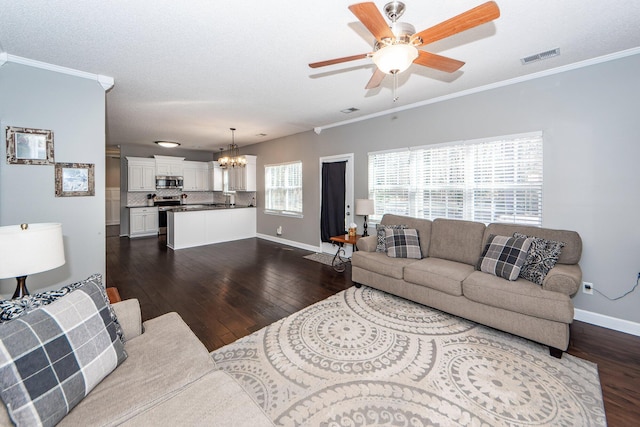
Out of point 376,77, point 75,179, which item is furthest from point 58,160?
point 376,77

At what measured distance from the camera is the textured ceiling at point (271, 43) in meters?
2.02

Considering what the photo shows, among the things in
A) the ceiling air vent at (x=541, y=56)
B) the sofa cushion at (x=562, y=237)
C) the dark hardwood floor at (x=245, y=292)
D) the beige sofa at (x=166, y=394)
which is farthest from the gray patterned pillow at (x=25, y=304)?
the ceiling air vent at (x=541, y=56)

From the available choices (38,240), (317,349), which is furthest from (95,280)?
(317,349)

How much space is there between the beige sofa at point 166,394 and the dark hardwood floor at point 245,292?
3.37 feet

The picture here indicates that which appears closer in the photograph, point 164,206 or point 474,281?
point 474,281

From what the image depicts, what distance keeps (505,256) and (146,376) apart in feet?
10.5

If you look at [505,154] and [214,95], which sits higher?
[214,95]

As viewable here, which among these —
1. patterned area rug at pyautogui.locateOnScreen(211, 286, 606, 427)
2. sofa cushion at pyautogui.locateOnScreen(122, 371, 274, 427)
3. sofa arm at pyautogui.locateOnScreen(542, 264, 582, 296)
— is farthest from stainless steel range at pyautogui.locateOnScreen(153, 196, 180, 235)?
sofa arm at pyautogui.locateOnScreen(542, 264, 582, 296)

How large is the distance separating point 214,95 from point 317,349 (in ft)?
11.8

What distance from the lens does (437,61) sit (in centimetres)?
203

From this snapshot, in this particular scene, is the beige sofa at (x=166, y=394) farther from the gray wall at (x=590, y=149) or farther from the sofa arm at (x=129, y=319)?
the gray wall at (x=590, y=149)

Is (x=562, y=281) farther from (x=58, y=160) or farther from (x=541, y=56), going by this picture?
(x=58, y=160)

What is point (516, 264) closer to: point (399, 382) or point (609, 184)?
point (609, 184)

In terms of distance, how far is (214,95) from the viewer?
12.6 feet
